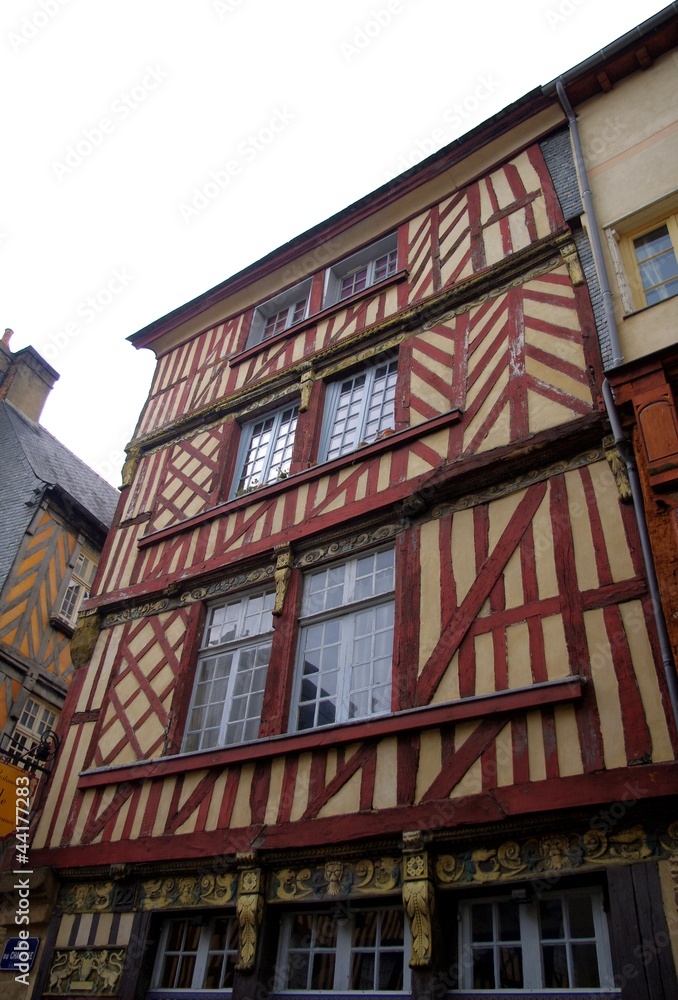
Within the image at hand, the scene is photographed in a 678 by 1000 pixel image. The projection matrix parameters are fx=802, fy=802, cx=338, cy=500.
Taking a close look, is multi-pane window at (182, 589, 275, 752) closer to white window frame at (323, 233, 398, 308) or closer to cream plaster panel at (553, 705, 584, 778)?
cream plaster panel at (553, 705, 584, 778)

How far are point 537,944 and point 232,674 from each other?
3200 millimetres

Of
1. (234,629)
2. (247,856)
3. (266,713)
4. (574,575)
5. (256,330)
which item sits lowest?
(247,856)

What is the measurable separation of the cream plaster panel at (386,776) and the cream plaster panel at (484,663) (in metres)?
0.66

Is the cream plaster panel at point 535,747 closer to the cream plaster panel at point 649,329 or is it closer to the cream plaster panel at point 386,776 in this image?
the cream plaster panel at point 386,776

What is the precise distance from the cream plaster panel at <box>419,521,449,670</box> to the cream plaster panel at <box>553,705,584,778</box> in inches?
42.6

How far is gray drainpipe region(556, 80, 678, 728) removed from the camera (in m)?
4.19

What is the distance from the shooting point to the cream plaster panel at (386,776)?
16.1 ft

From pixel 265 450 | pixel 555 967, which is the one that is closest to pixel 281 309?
pixel 265 450

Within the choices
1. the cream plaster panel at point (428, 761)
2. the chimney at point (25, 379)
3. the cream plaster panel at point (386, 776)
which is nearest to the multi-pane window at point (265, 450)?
the cream plaster panel at point (386, 776)

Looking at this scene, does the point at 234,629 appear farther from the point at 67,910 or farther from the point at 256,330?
the point at 256,330

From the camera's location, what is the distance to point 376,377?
7.89 metres

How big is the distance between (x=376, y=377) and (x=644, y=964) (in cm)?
548

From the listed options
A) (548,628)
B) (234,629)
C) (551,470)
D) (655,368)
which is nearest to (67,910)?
(234,629)

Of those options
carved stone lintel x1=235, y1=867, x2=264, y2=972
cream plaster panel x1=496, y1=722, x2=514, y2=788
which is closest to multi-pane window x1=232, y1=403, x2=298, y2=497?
carved stone lintel x1=235, y1=867, x2=264, y2=972
